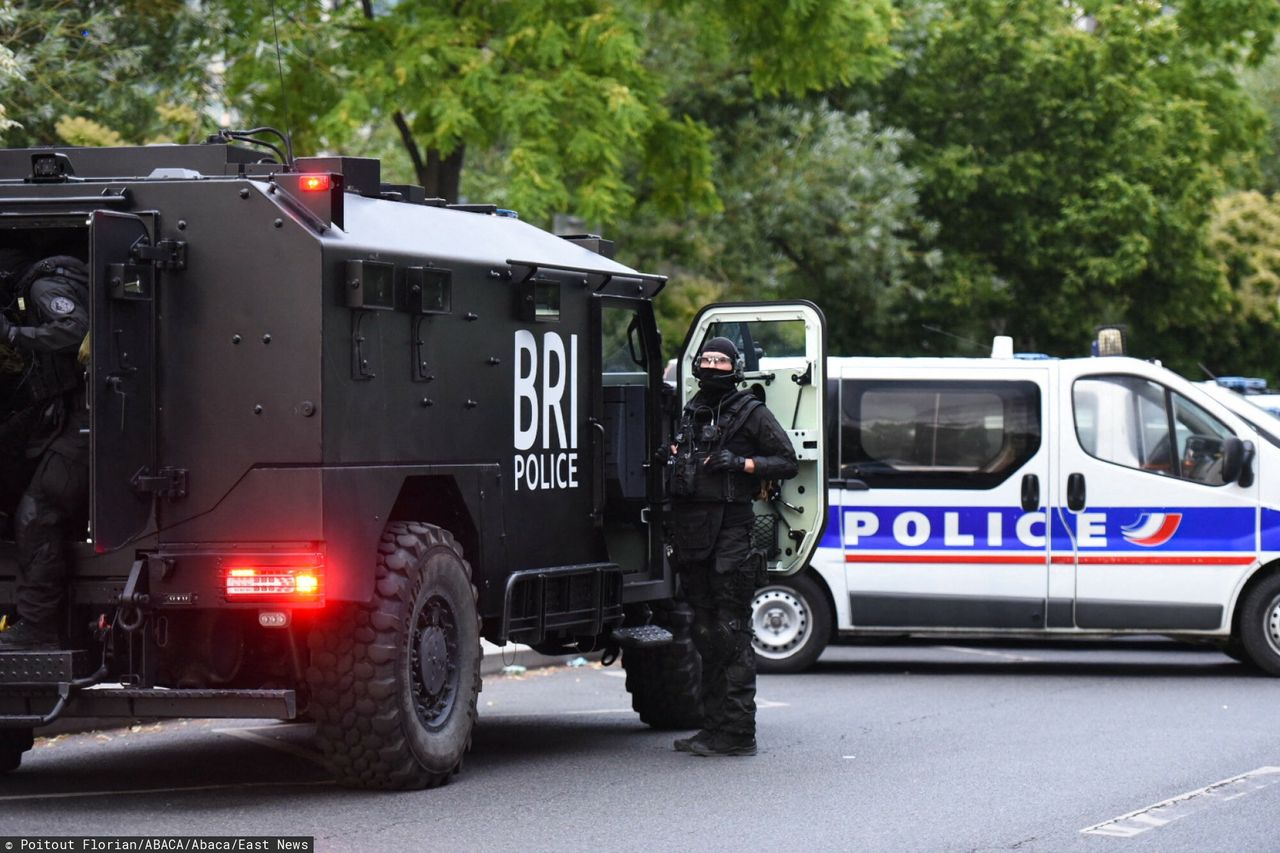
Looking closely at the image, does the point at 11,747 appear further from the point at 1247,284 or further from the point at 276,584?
the point at 1247,284

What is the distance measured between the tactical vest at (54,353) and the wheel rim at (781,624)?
7176 millimetres

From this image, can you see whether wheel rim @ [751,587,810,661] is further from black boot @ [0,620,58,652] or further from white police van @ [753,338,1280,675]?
black boot @ [0,620,58,652]

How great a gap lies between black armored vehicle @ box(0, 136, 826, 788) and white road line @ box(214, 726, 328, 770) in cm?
123

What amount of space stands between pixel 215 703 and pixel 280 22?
38.7ft

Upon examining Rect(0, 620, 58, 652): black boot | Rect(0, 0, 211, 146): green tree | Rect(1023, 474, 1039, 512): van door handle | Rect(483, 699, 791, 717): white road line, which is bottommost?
Rect(483, 699, 791, 717): white road line

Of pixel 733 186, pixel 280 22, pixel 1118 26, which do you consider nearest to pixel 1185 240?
pixel 1118 26

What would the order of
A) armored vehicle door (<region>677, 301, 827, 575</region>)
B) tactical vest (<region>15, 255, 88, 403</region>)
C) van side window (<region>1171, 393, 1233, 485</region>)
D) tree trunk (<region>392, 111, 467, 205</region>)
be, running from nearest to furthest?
tactical vest (<region>15, 255, 88, 403</region>) → armored vehicle door (<region>677, 301, 827, 575</region>) → van side window (<region>1171, 393, 1233, 485</region>) → tree trunk (<region>392, 111, 467, 205</region>)

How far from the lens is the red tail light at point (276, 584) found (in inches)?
315

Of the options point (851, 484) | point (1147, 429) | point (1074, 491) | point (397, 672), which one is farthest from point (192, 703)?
point (1147, 429)

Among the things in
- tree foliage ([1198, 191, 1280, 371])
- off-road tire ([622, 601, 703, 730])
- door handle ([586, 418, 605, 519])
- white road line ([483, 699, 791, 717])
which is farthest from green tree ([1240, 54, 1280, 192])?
door handle ([586, 418, 605, 519])

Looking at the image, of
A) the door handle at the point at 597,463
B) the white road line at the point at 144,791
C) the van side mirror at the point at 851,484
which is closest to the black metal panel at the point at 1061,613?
the van side mirror at the point at 851,484

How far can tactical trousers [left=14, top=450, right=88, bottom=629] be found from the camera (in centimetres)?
820

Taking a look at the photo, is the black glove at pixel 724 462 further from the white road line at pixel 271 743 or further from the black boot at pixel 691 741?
the white road line at pixel 271 743

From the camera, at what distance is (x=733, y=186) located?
26.8 meters
